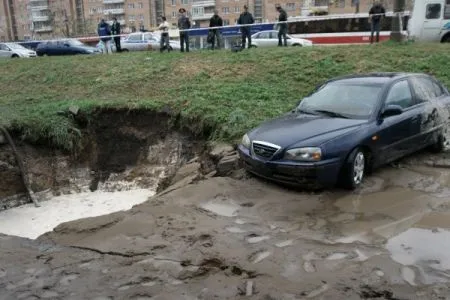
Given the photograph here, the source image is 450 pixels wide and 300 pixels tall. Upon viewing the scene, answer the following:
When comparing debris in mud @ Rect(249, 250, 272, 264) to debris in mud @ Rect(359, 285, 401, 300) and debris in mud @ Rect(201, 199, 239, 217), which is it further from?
debris in mud @ Rect(201, 199, 239, 217)

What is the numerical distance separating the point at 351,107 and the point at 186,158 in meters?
4.61

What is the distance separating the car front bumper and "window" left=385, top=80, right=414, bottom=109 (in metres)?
1.64

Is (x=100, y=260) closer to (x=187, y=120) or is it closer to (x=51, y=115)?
(x=187, y=120)

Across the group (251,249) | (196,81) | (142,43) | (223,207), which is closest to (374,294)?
(251,249)

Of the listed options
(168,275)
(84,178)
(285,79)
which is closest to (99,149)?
(84,178)

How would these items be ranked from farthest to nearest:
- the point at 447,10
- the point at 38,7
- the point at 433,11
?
1. the point at 38,7
2. the point at 433,11
3. the point at 447,10

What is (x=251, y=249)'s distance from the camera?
195 inches

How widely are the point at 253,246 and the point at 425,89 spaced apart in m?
4.94

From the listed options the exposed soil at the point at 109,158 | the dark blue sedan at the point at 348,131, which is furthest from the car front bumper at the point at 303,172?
the exposed soil at the point at 109,158

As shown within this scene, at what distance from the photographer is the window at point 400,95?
7234 mm

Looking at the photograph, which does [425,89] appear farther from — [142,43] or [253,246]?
[142,43]

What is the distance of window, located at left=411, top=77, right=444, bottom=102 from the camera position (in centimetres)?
787

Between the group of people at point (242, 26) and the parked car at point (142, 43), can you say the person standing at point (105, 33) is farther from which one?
the parked car at point (142, 43)

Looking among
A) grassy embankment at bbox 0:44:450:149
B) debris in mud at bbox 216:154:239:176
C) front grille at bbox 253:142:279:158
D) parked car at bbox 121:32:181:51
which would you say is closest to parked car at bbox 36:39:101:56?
parked car at bbox 121:32:181:51
